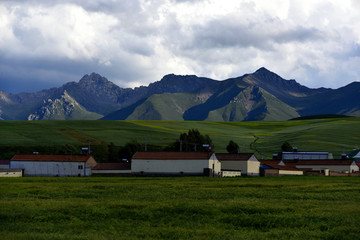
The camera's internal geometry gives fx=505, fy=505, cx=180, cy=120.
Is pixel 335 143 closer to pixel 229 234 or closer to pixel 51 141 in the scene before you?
pixel 51 141

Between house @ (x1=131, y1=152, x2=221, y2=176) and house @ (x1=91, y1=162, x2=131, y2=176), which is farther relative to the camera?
house @ (x1=91, y1=162, x2=131, y2=176)

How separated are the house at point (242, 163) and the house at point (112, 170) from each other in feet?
71.3

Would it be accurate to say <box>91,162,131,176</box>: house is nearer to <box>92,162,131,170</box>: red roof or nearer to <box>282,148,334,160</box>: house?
<box>92,162,131,170</box>: red roof

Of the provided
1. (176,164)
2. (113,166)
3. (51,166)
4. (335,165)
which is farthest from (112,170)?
(335,165)

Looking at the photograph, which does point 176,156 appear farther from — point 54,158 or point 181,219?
point 181,219

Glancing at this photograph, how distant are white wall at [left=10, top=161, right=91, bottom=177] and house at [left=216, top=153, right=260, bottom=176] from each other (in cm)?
3136

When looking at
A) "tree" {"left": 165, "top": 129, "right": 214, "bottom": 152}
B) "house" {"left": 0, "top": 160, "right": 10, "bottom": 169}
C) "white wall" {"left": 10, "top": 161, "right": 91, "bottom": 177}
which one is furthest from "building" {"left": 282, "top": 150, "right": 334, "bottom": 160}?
"house" {"left": 0, "top": 160, "right": 10, "bottom": 169}

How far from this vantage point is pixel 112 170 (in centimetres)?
11344

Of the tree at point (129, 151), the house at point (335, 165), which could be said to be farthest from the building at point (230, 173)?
the tree at point (129, 151)

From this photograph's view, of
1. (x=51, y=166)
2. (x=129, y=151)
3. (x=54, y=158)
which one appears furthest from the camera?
(x=129, y=151)

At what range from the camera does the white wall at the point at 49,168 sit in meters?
116

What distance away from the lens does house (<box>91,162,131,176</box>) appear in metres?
112

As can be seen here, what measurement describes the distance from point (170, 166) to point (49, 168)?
2970cm

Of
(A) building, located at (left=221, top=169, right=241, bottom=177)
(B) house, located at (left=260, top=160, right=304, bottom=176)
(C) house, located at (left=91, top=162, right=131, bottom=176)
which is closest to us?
(A) building, located at (left=221, top=169, right=241, bottom=177)
